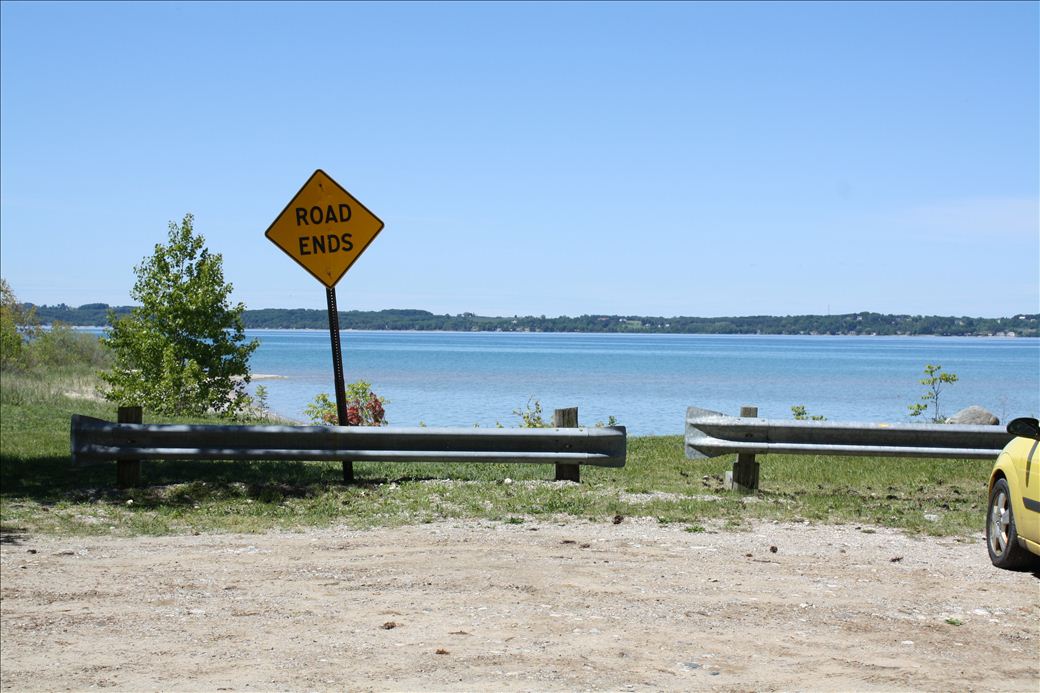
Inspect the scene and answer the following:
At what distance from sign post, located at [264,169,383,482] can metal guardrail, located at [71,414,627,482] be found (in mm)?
766

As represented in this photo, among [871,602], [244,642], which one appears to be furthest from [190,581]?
[871,602]

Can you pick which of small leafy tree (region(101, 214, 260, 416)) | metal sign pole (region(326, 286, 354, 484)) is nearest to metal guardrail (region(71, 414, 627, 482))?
metal sign pole (region(326, 286, 354, 484))

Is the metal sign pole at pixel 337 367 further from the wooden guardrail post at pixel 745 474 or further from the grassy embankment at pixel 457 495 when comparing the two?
→ the wooden guardrail post at pixel 745 474

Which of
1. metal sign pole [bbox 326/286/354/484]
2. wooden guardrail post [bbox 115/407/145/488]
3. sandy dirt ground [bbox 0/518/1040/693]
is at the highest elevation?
metal sign pole [bbox 326/286/354/484]

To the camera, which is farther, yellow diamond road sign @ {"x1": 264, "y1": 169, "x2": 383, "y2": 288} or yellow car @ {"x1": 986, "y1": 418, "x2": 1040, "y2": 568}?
yellow diamond road sign @ {"x1": 264, "y1": 169, "x2": 383, "y2": 288}

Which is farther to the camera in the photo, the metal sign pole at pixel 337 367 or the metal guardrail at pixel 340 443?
the metal sign pole at pixel 337 367

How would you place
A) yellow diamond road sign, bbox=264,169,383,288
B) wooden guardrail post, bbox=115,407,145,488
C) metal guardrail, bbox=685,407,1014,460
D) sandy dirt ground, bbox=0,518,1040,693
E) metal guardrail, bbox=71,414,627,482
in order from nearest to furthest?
sandy dirt ground, bbox=0,518,1040,693
wooden guardrail post, bbox=115,407,145,488
metal guardrail, bbox=71,414,627,482
metal guardrail, bbox=685,407,1014,460
yellow diamond road sign, bbox=264,169,383,288

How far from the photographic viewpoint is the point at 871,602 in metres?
6.80

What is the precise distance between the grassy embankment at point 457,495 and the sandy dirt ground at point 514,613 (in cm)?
69

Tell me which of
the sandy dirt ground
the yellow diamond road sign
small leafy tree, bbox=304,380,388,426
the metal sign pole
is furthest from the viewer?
small leafy tree, bbox=304,380,388,426

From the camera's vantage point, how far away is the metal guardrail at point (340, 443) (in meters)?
11.0

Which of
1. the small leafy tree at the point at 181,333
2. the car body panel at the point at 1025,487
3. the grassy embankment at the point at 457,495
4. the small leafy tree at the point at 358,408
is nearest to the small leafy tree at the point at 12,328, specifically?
the small leafy tree at the point at 181,333

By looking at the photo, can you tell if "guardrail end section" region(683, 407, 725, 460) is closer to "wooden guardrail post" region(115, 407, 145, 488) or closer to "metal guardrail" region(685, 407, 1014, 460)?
"metal guardrail" region(685, 407, 1014, 460)

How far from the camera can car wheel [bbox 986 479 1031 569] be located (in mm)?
7746
